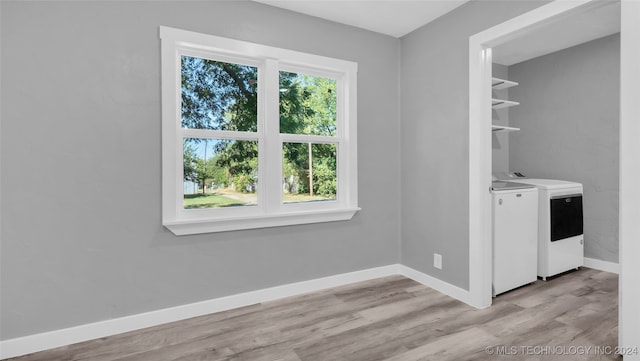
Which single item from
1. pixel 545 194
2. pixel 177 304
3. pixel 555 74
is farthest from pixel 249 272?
pixel 555 74

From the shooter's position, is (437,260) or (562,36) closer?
(437,260)

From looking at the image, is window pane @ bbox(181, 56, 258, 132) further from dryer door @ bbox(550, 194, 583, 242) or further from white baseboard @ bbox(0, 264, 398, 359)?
dryer door @ bbox(550, 194, 583, 242)

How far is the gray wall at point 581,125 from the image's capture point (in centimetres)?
359

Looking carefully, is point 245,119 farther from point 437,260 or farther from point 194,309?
point 437,260

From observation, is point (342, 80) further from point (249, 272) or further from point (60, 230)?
point (60, 230)

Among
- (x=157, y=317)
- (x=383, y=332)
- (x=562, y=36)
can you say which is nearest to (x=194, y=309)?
(x=157, y=317)

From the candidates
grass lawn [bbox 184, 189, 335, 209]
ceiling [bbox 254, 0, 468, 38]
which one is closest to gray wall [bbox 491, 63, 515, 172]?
ceiling [bbox 254, 0, 468, 38]

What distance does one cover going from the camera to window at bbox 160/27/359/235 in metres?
2.51

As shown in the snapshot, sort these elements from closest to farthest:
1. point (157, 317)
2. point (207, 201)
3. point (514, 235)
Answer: point (157, 317)
point (207, 201)
point (514, 235)

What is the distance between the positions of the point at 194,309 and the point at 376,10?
2.88 metres

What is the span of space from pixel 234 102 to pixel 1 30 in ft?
4.74

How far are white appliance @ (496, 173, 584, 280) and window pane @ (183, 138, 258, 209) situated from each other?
112 inches

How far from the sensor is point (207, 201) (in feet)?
8.73

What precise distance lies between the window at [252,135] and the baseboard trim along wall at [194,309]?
1.89ft
